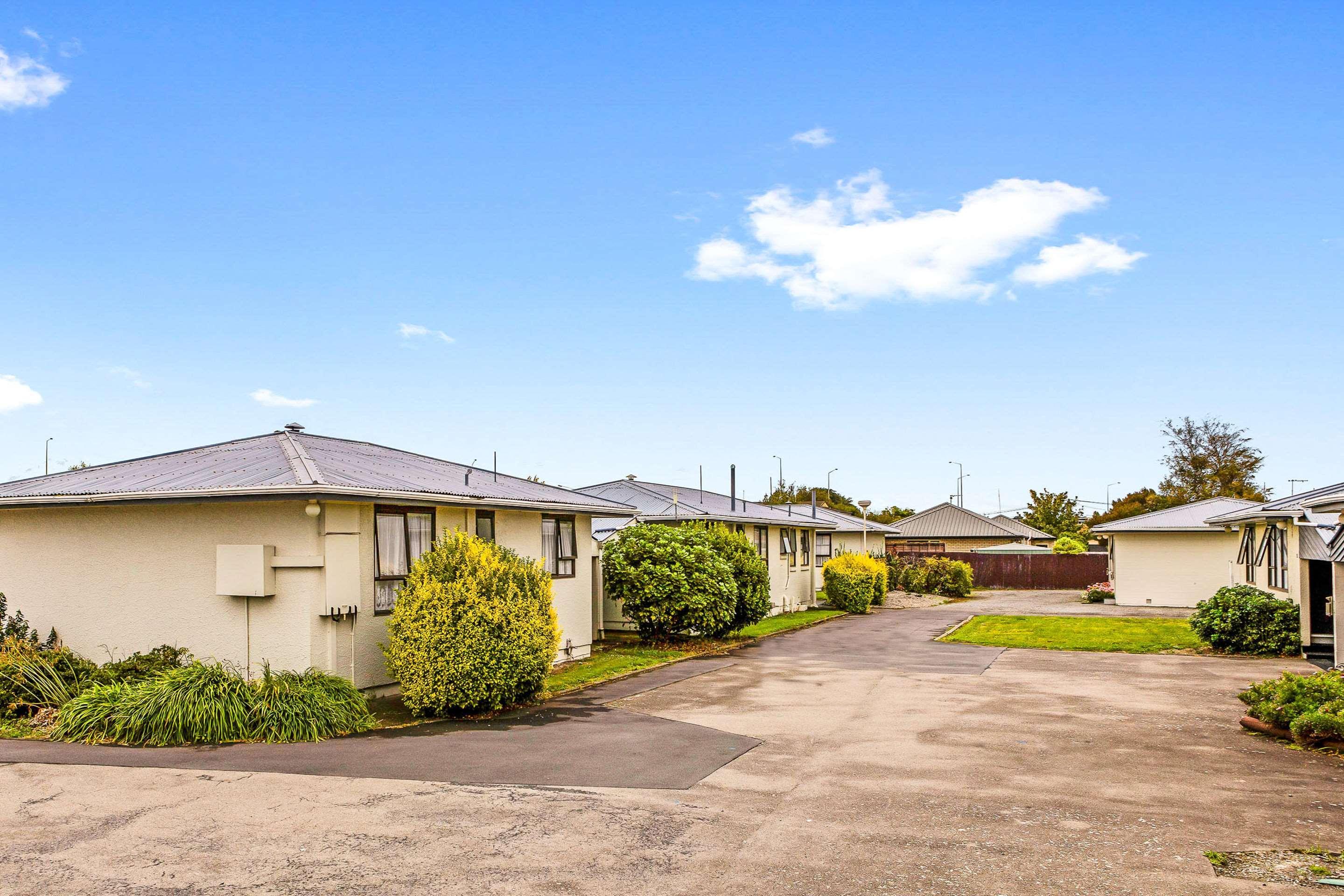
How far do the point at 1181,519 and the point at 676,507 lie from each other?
19930 millimetres

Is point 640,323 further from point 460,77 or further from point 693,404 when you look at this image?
point 460,77

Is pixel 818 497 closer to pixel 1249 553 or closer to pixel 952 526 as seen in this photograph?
pixel 952 526

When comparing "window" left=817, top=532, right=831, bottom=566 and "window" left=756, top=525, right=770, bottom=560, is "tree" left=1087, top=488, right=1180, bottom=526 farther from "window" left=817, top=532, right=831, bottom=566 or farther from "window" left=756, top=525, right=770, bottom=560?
"window" left=756, top=525, right=770, bottom=560

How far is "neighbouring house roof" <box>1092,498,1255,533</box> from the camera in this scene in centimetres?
3212

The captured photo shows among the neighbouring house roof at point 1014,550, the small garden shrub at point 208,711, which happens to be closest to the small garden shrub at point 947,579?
the neighbouring house roof at point 1014,550

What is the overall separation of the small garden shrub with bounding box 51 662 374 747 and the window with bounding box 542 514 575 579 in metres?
6.15

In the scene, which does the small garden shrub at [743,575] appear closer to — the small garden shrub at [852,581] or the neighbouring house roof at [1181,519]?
the small garden shrub at [852,581]

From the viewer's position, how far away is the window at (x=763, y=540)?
27.7 m

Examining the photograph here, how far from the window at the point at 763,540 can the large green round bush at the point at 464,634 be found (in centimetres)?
1551

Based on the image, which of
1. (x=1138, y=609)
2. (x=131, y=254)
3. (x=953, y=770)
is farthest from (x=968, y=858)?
(x=1138, y=609)

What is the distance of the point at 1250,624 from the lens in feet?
63.1

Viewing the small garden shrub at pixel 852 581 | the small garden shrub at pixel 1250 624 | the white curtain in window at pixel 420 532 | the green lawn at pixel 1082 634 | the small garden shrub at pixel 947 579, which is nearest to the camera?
the white curtain in window at pixel 420 532

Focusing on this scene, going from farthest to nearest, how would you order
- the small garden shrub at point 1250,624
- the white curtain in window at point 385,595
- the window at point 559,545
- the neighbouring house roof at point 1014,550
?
the neighbouring house roof at point 1014,550
the small garden shrub at point 1250,624
the window at point 559,545
the white curtain in window at point 385,595

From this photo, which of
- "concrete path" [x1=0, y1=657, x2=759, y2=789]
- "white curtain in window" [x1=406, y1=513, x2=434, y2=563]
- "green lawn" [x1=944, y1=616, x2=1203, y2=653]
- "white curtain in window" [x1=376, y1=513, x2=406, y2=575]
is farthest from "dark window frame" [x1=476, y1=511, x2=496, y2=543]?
"green lawn" [x1=944, y1=616, x2=1203, y2=653]
